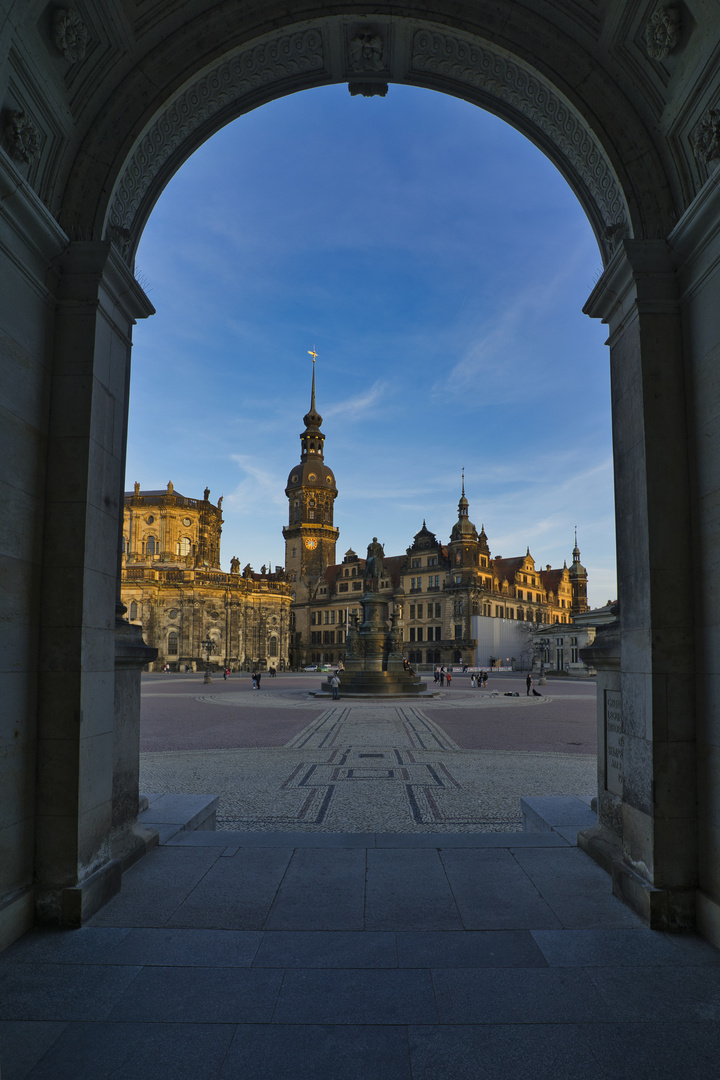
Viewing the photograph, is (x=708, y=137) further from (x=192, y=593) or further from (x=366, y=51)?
(x=192, y=593)

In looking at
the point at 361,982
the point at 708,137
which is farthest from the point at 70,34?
the point at 361,982

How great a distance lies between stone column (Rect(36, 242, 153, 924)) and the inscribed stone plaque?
3.90m

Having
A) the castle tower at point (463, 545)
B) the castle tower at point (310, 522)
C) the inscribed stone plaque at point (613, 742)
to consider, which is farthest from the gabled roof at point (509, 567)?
the inscribed stone plaque at point (613, 742)

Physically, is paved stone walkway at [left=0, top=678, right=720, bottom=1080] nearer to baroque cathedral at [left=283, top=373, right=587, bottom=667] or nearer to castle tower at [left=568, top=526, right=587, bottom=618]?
baroque cathedral at [left=283, top=373, right=587, bottom=667]

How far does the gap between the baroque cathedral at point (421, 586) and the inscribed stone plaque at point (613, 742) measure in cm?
5893

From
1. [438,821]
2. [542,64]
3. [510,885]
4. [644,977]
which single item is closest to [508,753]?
[438,821]

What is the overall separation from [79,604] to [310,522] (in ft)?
319

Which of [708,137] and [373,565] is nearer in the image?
[708,137]

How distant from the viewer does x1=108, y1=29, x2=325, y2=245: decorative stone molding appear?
17.0 ft

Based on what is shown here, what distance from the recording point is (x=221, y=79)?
17.5 feet

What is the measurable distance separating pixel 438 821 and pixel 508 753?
5876mm

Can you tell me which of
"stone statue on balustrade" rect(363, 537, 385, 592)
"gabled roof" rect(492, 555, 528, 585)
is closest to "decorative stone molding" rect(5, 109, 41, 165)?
"stone statue on balustrade" rect(363, 537, 385, 592)

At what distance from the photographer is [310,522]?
101m

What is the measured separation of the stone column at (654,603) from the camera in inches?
168
